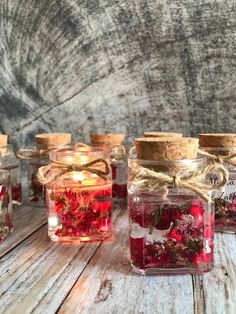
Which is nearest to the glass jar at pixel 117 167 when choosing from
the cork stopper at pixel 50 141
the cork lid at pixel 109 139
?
the cork lid at pixel 109 139

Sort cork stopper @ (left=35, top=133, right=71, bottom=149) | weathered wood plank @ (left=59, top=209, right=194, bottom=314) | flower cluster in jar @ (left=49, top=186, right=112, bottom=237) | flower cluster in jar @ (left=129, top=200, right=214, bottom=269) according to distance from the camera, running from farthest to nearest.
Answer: cork stopper @ (left=35, top=133, right=71, bottom=149) < flower cluster in jar @ (left=49, top=186, right=112, bottom=237) < flower cluster in jar @ (left=129, top=200, right=214, bottom=269) < weathered wood plank @ (left=59, top=209, right=194, bottom=314)

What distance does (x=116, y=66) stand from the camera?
1.32 m

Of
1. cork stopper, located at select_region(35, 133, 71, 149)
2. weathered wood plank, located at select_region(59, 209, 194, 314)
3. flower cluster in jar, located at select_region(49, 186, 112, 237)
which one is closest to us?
weathered wood plank, located at select_region(59, 209, 194, 314)

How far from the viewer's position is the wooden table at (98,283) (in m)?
0.62

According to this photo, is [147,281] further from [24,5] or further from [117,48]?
[24,5]

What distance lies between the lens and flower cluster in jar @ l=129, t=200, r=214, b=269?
2.35 feet

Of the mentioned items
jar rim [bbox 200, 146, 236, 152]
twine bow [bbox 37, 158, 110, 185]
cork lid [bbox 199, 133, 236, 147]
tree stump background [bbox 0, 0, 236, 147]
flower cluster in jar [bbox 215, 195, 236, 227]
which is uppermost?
tree stump background [bbox 0, 0, 236, 147]

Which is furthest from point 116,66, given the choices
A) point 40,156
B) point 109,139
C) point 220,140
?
point 220,140

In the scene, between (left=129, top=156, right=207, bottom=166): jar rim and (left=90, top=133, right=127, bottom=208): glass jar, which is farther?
(left=90, top=133, right=127, bottom=208): glass jar

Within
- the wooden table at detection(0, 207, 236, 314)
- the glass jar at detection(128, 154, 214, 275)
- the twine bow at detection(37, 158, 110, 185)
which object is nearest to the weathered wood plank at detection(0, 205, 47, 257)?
the wooden table at detection(0, 207, 236, 314)

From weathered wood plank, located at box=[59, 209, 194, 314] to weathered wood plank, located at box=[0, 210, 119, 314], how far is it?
0.8 inches

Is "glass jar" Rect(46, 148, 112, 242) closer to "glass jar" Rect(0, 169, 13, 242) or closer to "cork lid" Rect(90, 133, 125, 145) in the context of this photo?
"glass jar" Rect(0, 169, 13, 242)

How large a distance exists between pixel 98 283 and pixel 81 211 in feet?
0.69

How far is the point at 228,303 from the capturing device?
0.63 metres
